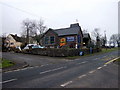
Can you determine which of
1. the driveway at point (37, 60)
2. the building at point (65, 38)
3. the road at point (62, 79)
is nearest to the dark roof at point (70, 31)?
the building at point (65, 38)

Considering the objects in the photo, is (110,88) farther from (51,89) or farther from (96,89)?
(51,89)

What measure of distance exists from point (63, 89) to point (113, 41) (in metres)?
101

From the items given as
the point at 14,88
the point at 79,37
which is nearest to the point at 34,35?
the point at 79,37

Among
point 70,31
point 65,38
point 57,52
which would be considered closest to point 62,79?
point 57,52

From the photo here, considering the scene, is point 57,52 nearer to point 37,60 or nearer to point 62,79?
point 37,60

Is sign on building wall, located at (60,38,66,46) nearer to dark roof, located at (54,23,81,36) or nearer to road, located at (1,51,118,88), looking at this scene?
dark roof, located at (54,23,81,36)

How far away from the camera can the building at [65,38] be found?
38.7 metres

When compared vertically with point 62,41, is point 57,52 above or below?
below

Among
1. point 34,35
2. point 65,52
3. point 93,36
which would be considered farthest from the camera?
point 93,36

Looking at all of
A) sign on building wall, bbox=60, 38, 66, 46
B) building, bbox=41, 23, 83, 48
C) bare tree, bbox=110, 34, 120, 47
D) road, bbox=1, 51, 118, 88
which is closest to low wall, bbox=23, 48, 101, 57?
building, bbox=41, 23, 83, 48

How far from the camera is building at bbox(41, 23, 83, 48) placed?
127 feet

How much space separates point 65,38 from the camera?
4053 cm

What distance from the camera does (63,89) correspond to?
16.9 feet

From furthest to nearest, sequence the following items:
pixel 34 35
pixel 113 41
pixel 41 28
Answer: pixel 113 41 < pixel 34 35 < pixel 41 28
